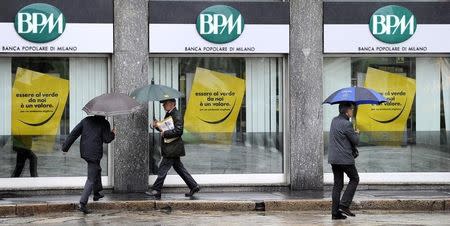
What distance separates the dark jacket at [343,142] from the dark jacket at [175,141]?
3516 mm

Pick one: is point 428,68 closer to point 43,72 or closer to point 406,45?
point 406,45

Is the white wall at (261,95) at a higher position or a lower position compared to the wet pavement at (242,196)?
higher

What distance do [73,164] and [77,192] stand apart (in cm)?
61

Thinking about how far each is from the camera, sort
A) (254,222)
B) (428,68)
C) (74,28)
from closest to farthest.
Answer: (254,222)
(74,28)
(428,68)

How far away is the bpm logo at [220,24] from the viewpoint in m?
17.0

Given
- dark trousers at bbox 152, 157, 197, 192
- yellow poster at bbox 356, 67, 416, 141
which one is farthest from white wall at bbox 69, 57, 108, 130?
yellow poster at bbox 356, 67, 416, 141

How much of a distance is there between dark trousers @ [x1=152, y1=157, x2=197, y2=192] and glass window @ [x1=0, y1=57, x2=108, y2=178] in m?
1.87

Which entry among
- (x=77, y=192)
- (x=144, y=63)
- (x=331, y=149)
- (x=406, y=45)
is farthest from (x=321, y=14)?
(x=77, y=192)

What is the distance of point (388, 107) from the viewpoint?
17.9 metres

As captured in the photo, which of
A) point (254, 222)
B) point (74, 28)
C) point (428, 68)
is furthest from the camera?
point (428, 68)

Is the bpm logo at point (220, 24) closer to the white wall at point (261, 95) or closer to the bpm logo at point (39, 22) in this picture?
the white wall at point (261, 95)

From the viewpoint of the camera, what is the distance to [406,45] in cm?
1755

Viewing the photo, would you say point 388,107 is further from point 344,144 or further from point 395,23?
point 344,144

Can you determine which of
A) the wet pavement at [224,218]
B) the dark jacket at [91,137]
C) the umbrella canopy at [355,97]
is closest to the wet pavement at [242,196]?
the wet pavement at [224,218]
